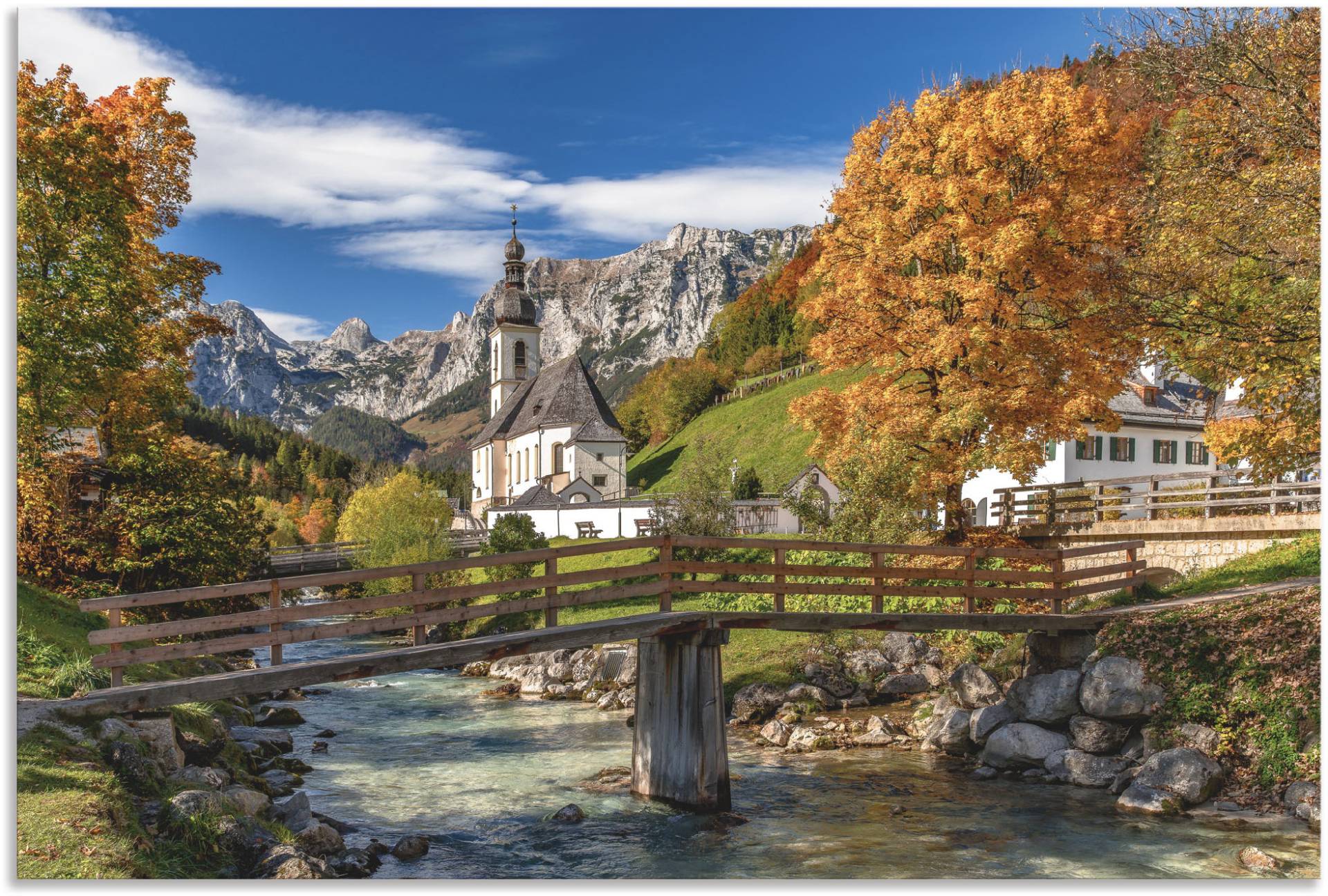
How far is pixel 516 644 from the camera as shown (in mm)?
13648

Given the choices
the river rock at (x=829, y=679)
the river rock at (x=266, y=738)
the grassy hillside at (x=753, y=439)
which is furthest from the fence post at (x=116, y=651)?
the grassy hillside at (x=753, y=439)

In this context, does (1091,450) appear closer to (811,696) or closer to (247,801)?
(811,696)

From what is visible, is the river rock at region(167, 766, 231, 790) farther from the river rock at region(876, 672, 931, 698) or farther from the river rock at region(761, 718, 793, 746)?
the river rock at region(876, 672, 931, 698)

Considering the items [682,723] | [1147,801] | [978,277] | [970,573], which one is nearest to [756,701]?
[970,573]

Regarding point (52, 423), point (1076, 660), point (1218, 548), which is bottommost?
point (1076, 660)

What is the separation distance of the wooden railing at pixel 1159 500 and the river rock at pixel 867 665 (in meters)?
8.52

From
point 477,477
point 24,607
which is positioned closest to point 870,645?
point 24,607

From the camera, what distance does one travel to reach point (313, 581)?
40.2 feet

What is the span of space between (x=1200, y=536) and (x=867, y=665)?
29.9ft

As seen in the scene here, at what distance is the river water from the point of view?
39.6 ft

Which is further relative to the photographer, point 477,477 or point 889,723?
point 477,477

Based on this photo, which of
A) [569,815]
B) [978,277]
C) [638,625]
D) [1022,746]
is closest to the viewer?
[569,815]

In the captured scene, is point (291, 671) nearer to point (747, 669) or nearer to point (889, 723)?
point (889, 723)

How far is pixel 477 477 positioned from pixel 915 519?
82236mm
